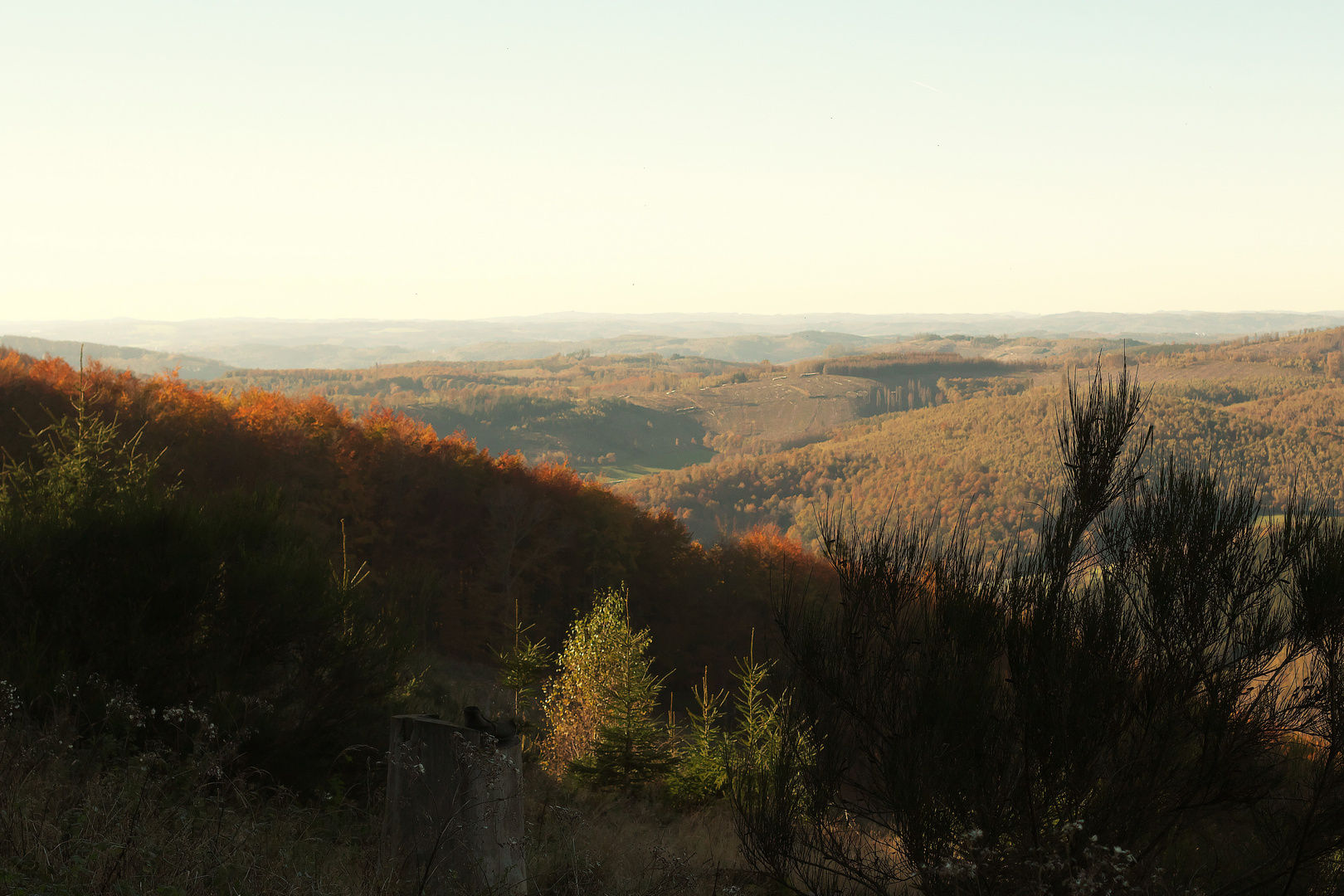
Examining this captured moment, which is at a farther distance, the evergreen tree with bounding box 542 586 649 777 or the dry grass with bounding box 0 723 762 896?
the evergreen tree with bounding box 542 586 649 777

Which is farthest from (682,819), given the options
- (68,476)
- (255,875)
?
(68,476)

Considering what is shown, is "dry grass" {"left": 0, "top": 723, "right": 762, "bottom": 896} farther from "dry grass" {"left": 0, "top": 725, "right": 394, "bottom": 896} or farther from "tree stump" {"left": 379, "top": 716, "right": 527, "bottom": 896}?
"tree stump" {"left": 379, "top": 716, "right": 527, "bottom": 896}

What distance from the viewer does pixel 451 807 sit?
4.70m

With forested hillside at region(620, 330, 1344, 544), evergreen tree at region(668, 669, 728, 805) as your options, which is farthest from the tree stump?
forested hillside at region(620, 330, 1344, 544)

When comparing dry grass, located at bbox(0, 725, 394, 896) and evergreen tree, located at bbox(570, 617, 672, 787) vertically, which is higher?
dry grass, located at bbox(0, 725, 394, 896)

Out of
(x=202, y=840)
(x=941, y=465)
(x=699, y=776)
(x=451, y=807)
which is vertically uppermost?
(x=451, y=807)

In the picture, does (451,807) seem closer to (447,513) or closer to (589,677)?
(589,677)

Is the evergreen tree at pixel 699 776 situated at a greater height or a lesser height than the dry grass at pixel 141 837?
lesser

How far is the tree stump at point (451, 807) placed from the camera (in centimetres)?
470

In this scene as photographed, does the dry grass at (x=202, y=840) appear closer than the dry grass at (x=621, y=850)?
Yes

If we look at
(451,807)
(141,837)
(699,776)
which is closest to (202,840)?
(141,837)

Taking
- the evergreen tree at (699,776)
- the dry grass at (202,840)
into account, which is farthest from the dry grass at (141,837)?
the evergreen tree at (699,776)

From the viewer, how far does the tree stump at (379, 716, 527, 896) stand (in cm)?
470

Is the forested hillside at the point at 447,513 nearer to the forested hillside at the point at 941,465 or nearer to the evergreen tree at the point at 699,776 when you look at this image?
the evergreen tree at the point at 699,776
